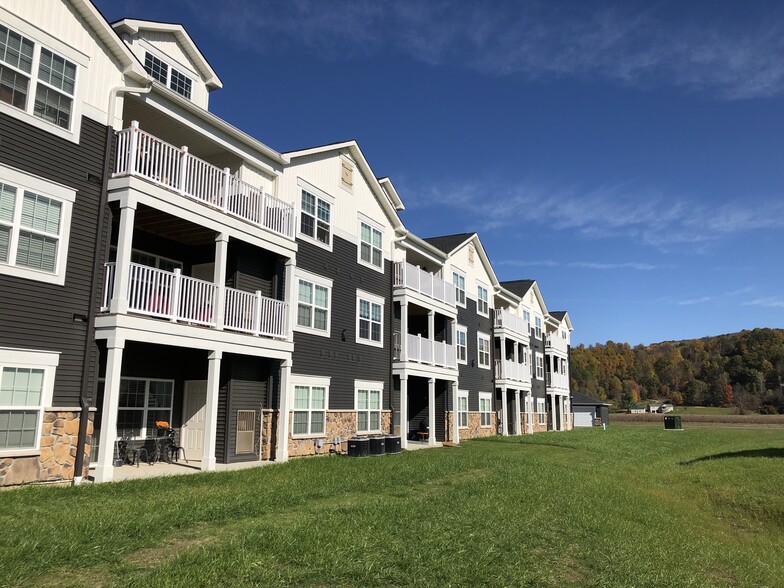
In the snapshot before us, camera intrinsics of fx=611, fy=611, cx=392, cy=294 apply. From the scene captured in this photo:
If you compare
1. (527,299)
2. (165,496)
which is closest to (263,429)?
(165,496)

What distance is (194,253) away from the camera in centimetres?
1839

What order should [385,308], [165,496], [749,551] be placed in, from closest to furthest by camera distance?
[165,496], [749,551], [385,308]

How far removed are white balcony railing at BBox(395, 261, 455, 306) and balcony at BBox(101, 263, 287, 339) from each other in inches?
345

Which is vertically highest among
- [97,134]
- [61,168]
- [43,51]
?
[43,51]

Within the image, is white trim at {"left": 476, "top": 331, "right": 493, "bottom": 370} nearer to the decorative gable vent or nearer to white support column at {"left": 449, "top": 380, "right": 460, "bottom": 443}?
white support column at {"left": 449, "top": 380, "right": 460, "bottom": 443}

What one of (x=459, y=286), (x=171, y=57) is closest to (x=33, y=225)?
(x=171, y=57)

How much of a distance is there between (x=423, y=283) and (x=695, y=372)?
161m

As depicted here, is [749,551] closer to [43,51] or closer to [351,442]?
[351,442]

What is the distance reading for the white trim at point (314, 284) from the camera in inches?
784

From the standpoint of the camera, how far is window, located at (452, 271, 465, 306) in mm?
34125

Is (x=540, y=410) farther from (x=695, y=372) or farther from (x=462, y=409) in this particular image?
(x=695, y=372)

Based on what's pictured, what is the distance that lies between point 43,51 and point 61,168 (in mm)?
2472


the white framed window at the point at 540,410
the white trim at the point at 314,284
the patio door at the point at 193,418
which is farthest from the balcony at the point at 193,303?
the white framed window at the point at 540,410

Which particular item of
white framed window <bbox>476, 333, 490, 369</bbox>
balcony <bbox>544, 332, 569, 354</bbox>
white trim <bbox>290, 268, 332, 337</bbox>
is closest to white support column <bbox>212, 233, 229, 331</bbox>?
white trim <bbox>290, 268, 332, 337</bbox>
